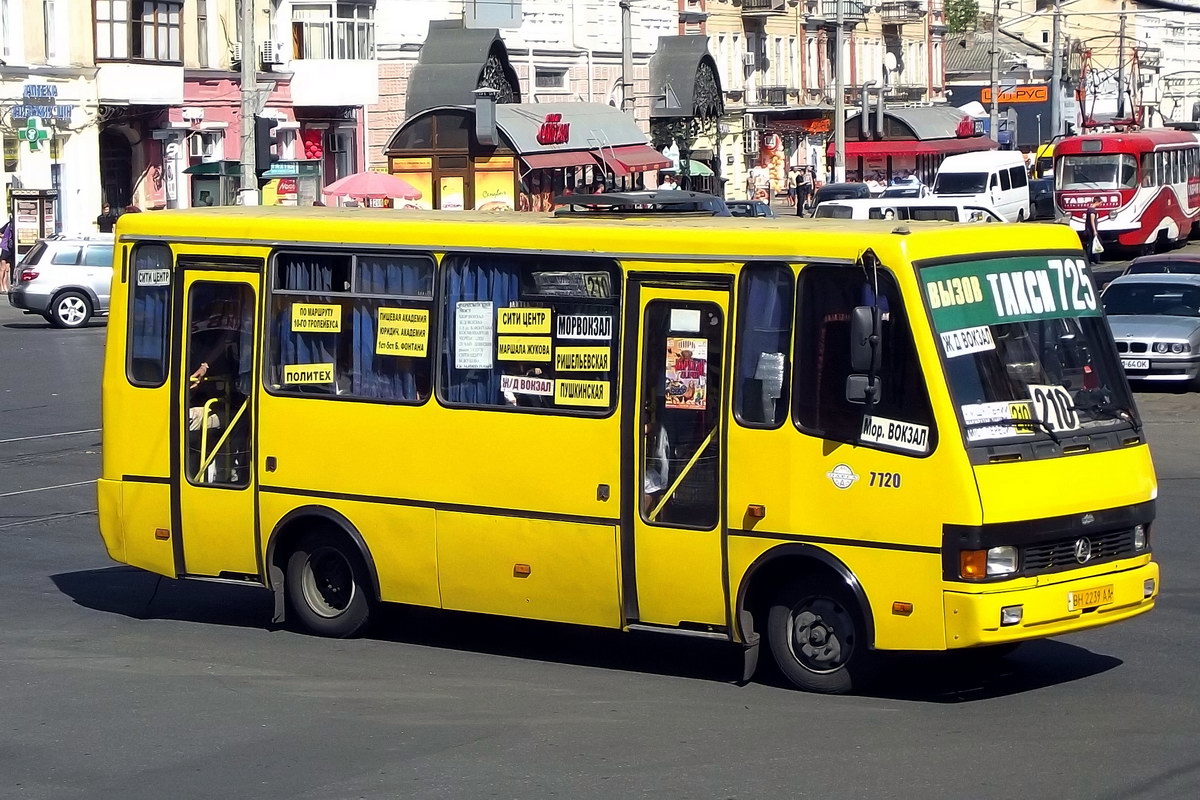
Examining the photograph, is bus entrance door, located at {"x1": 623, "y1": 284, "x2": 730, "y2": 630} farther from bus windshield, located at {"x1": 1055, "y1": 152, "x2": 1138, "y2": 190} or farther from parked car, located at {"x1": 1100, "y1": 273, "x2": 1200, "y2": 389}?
bus windshield, located at {"x1": 1055, "y1": 152, "x2": 1138, "y2": 190}

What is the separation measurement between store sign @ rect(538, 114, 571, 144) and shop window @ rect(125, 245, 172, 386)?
133ft

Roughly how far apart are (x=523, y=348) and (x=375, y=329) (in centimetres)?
95

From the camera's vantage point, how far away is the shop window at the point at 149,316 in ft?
36.0

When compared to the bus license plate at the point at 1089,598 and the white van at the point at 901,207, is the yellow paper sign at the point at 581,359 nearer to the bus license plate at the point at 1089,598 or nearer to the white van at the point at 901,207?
the bus license plate at the point at 1089,598

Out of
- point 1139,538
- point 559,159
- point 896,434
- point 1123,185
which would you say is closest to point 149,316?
point 896,434

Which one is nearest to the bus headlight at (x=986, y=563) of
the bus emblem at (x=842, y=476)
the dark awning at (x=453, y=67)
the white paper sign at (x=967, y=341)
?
the bus emblem at (x=842, y=476)

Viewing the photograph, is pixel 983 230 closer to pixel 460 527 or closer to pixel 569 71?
pixel 460 527

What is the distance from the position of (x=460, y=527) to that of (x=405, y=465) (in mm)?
462

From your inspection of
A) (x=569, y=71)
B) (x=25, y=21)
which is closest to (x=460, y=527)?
(x=25, y=21)

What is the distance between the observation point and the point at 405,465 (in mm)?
10109

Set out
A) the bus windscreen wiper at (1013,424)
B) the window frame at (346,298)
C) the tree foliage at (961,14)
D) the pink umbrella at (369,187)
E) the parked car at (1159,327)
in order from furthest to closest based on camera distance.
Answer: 1. the tree foliage at (961,14)
2. the pink umbrella at (369,187)
3. the parked car at (1159,327)
4. the window frame at (346,298)
5. the bus windscreen wiper at (1013,424)

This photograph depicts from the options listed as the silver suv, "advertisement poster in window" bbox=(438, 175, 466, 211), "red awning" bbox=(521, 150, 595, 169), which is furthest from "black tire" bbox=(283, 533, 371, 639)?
"red awning" bbox=(521, 150, 595, 169)

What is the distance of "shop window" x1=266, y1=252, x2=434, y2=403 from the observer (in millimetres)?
10086

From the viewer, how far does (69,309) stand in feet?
110
